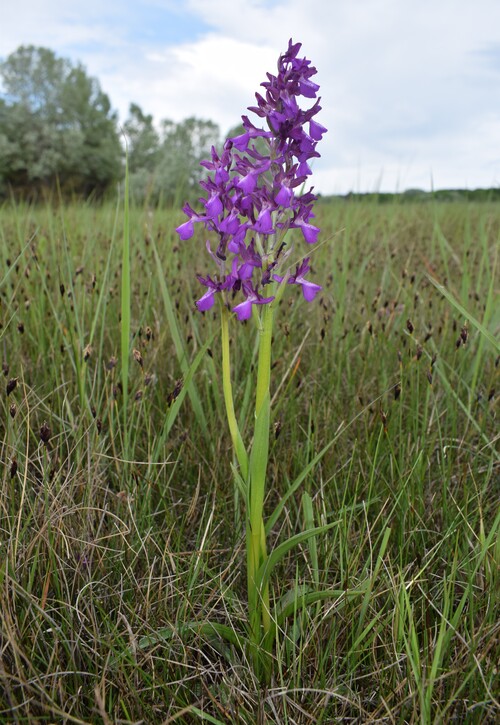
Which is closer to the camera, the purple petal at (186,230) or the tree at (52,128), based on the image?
the purple petal at (186,230)

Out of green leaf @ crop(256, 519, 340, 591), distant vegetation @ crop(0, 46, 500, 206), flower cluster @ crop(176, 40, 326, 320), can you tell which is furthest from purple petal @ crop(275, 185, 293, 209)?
distant vegetation @ crop(0, 46, 500, 206)

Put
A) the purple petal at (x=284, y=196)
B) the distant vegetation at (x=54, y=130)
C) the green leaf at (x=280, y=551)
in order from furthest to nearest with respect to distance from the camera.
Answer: the distant vegetation at (x=54, y=130) < the green leaf at (x=280, y=551) < the purple petal at (x=284, y=196)

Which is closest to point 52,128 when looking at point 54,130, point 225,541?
point 54,130

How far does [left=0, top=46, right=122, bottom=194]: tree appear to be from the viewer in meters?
36.9

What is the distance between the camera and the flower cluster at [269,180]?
1.34m

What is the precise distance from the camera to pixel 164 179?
23.4m

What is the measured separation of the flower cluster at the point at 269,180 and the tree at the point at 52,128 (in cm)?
3761

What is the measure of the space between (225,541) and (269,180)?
1177 millimetres

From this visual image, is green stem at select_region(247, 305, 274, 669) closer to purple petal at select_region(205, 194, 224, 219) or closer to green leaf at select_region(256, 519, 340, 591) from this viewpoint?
green leaf at select_region(256, 519, 340, 591)

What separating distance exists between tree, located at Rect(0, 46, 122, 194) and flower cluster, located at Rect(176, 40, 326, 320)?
123 ft

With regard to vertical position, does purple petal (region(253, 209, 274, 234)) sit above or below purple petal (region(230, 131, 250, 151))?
below

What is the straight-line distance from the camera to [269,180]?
1.39 metres

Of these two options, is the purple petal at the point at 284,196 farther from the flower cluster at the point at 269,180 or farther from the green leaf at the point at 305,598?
the green leaf at the point at 305,598

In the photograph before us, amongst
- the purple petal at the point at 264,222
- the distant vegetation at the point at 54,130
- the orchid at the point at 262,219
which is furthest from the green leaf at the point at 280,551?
the distant vegetation at the point at 54,130
